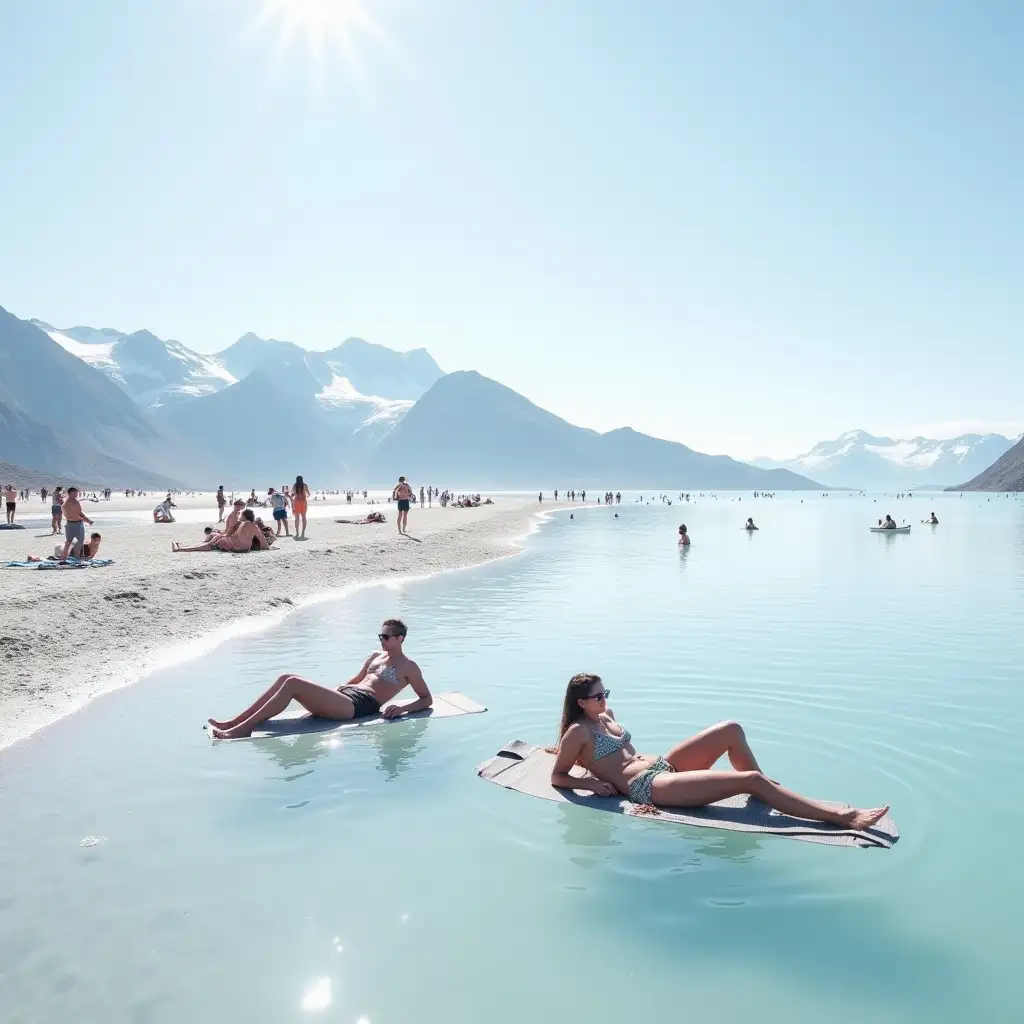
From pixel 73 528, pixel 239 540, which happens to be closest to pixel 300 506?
pixel 239 540

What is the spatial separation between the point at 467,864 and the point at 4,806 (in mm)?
4417

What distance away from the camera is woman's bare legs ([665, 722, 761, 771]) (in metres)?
7.14

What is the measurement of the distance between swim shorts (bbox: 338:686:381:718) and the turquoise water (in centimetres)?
27

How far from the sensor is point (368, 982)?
5105 mm

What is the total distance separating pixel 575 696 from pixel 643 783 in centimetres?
94

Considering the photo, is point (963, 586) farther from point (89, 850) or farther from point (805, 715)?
point (89, 850)

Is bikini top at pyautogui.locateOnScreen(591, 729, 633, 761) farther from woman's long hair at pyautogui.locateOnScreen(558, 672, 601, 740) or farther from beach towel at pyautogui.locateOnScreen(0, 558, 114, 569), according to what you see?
beach towel at pyautogui.locateOnScreen(0, 558, 114, 569)

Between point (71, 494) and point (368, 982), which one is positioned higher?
point (71, 494)

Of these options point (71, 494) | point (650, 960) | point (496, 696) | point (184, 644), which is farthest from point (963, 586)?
point (71, 494)

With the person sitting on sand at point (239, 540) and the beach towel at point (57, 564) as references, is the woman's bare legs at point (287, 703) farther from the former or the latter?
the person sitting on sand at point (239, 540)

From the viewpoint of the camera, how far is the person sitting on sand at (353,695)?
31.1 feet

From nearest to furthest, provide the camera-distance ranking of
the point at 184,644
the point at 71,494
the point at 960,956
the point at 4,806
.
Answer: the point at 960,956, the point at 4,806, the point at 184,644, the point at 71,494

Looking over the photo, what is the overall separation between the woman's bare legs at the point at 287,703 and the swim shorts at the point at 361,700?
0.31 meters

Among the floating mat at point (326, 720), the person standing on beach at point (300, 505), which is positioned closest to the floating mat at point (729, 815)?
the floating mat at point (326, 720)
